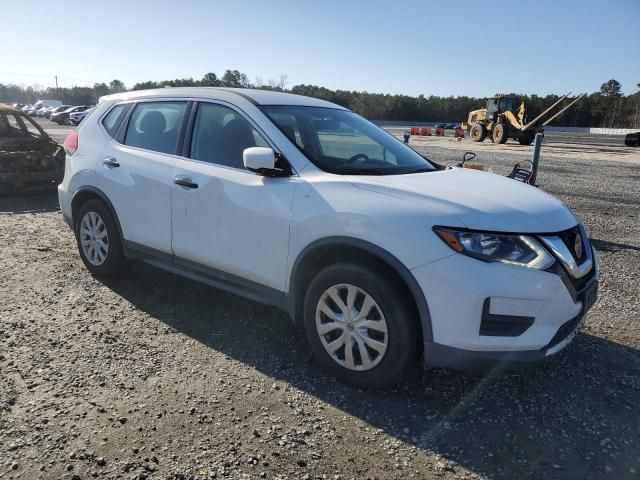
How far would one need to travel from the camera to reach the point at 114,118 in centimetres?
471

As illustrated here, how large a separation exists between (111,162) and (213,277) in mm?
1604

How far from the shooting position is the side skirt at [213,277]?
345cm

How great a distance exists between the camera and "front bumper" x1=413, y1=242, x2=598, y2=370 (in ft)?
8.61

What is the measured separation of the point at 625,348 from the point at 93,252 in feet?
15.6

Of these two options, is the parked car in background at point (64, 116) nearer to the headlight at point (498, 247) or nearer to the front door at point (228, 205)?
the front door at point (228, 205)

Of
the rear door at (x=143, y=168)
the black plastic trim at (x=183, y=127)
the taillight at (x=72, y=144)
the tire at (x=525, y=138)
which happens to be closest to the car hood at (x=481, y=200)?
the black plastic trim at (x=183, y=127)

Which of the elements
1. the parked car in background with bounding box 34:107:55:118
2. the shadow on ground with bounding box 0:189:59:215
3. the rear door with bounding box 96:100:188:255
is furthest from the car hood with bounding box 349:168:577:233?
the parked car in background with bounding box 34:107:55:118

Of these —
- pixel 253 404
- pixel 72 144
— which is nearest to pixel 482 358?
pixel 253 404

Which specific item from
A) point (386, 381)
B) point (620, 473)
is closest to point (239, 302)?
point (386, 381)

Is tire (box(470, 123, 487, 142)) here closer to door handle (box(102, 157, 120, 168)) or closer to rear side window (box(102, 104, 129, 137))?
rear side window (box(102, 104, 129, 137))

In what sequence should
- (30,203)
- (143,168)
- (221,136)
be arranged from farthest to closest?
(30,203) → (143,168) → (221,136)

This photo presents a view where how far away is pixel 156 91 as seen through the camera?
4.52 metres

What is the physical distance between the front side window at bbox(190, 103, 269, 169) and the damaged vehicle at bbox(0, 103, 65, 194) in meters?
6.86

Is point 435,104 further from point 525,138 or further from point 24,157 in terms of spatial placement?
point 24,157
